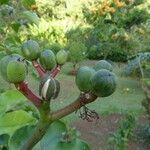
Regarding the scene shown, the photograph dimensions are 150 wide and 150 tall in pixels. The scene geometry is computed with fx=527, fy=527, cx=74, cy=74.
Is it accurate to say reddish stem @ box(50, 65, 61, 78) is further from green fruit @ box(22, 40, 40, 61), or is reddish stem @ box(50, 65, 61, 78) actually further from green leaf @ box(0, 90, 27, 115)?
green leaf @ box(0, 90, 27, 115)

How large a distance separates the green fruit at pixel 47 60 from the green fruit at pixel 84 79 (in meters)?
0.06

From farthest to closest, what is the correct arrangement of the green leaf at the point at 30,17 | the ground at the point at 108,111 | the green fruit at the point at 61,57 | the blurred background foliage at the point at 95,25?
the blurred background foliage at the point at 95,25
the ground at the point at 108,111
the green leaf at the point at 30,17
the green fruit at the point at 61,57

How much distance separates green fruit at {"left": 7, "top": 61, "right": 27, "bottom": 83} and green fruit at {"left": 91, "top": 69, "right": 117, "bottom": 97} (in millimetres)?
104

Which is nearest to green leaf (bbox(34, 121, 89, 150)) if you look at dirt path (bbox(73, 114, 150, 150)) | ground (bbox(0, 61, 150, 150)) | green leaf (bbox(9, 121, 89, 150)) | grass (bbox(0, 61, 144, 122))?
green leaf (bbox(9, 121, 89, 150))

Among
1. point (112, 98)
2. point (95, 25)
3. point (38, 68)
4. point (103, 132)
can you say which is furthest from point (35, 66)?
point (95, 25)

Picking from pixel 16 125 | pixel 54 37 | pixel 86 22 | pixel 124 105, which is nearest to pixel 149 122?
pixel 124 105

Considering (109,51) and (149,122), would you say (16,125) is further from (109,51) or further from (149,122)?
(109,51)

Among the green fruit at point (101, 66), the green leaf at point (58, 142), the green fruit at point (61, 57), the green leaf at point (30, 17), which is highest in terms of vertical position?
the green fruit at point (101, 66)

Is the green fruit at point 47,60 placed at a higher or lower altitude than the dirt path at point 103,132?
higher

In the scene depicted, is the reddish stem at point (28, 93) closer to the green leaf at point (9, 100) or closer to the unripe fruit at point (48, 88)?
the unripe fruit at point (48, 88)

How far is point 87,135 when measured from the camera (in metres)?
7.24

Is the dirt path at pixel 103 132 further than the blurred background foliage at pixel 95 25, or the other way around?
the blurred background foliage at pixel 95 25

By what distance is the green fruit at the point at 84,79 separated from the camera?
780 millimetres

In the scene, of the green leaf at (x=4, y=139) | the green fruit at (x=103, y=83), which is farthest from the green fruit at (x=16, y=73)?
the green leaf at (x=4, y=139)
